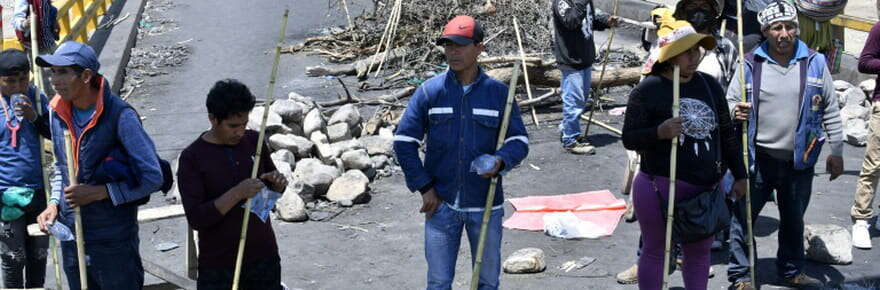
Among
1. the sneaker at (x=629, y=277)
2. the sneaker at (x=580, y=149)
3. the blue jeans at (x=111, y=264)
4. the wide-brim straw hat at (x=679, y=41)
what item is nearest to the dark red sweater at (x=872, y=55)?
the sneaker at (x=629, y=277)

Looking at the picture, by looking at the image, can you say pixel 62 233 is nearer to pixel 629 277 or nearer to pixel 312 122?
pixel 629 277

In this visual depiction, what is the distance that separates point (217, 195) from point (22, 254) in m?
1.93

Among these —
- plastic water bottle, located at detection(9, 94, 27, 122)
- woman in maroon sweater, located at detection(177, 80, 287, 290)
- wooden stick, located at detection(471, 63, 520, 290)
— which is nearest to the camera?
woman in maroon sweater, located at detection(177, 80, 287, 290)

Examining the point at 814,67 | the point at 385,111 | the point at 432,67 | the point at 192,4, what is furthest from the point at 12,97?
the point at 192,4

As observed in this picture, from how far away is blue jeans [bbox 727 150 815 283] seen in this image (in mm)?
6125

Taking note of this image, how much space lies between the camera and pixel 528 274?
6766mm

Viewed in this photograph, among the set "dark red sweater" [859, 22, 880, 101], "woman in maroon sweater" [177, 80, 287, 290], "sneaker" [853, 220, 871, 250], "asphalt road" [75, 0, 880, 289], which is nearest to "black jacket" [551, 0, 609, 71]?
"asphalt road" [75, 0, 880, 289]

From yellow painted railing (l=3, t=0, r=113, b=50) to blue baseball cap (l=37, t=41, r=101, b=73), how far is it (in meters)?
6.32

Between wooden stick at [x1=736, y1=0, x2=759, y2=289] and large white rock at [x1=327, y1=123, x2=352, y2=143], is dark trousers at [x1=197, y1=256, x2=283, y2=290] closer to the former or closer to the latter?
wooden stick at [x1=736, y1=0, x2=759, y2=289]

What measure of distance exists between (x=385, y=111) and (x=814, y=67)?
17.5 feet

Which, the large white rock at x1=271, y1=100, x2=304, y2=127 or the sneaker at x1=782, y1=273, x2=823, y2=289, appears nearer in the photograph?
the sneaker at x1=782, y1=273, x2=823, y2=289

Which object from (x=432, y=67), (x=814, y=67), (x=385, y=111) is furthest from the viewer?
(x=432, y=67)

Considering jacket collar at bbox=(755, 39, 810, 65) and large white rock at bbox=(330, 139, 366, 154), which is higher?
jacket collar at bbox=(755, 39, 810, 65)

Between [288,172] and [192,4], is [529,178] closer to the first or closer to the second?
[288,172]
